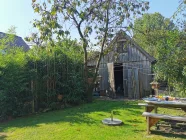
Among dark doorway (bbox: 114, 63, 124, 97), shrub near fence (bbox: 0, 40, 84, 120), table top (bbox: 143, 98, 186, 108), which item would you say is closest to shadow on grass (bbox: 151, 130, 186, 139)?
table top (bbox: 143, 98, 186, 108)

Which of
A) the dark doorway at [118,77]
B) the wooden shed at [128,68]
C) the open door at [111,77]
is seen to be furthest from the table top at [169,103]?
the dark doorway at [118,77]

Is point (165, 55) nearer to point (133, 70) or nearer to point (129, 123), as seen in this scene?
point (129, 123)

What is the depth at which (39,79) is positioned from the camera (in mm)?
9352

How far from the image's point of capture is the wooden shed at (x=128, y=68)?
13383 mm

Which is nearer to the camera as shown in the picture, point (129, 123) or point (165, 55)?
point (129, 123)

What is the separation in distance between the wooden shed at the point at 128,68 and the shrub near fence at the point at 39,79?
11.3 feet

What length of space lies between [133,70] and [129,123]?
7.37 m

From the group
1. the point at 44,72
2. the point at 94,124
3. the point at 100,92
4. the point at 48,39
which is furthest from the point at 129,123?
the point at 100,92

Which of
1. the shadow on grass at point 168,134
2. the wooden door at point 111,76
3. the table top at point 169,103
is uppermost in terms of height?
the wooden door at point 111,76

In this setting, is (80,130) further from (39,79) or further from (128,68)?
(128,68)

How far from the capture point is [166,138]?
16.1 feet

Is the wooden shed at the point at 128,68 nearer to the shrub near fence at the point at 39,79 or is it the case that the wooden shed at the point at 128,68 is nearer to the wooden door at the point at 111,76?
the wooden door at the point at 111,76

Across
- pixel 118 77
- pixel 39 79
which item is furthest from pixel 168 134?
pixel 118 77

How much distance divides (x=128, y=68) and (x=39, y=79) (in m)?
7.25
